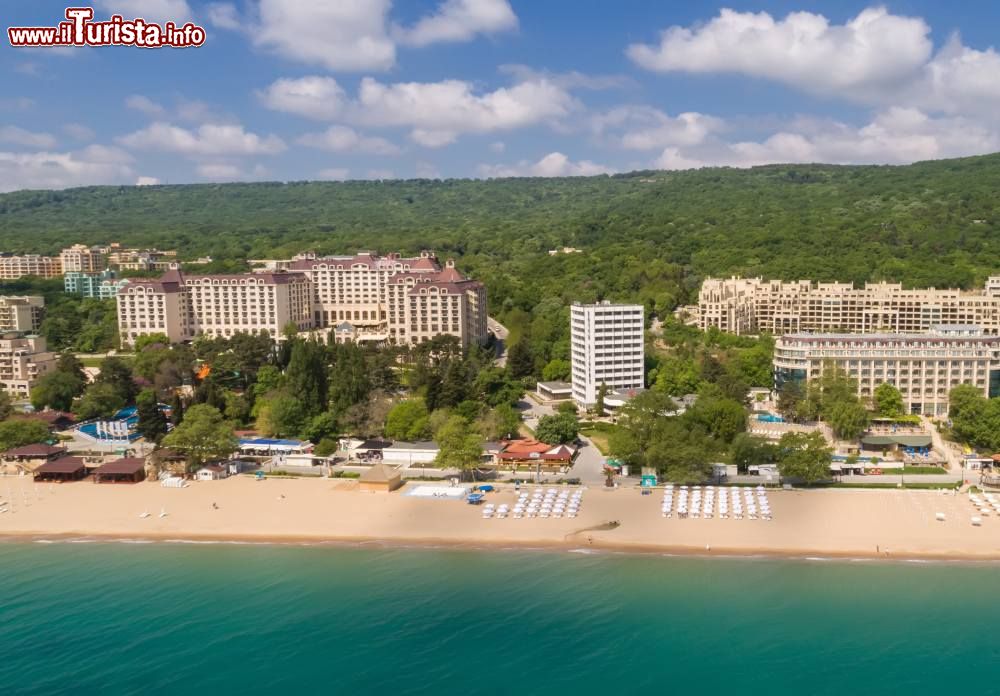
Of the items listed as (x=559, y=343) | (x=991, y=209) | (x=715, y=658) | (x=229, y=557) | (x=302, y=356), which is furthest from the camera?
(x=991, y=209)

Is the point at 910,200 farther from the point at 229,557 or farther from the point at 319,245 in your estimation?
the point at 229,557

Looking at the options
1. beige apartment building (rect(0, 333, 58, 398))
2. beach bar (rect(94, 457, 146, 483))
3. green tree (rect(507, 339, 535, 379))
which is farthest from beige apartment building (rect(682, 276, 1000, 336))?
beige apartment building (rect(0, 333, 58, 398))

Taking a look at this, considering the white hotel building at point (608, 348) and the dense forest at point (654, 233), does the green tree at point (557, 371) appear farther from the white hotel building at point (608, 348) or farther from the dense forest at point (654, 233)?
the white hotel building at point (608, 348)

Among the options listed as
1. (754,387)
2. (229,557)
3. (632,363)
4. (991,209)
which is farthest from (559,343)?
(991,209)

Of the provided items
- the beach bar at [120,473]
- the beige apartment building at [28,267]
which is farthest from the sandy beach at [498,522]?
the beige apartment building at [28,267]

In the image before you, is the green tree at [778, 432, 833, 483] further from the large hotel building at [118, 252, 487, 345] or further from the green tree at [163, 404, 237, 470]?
the large hotel building at [118, 252, 487, 345]
